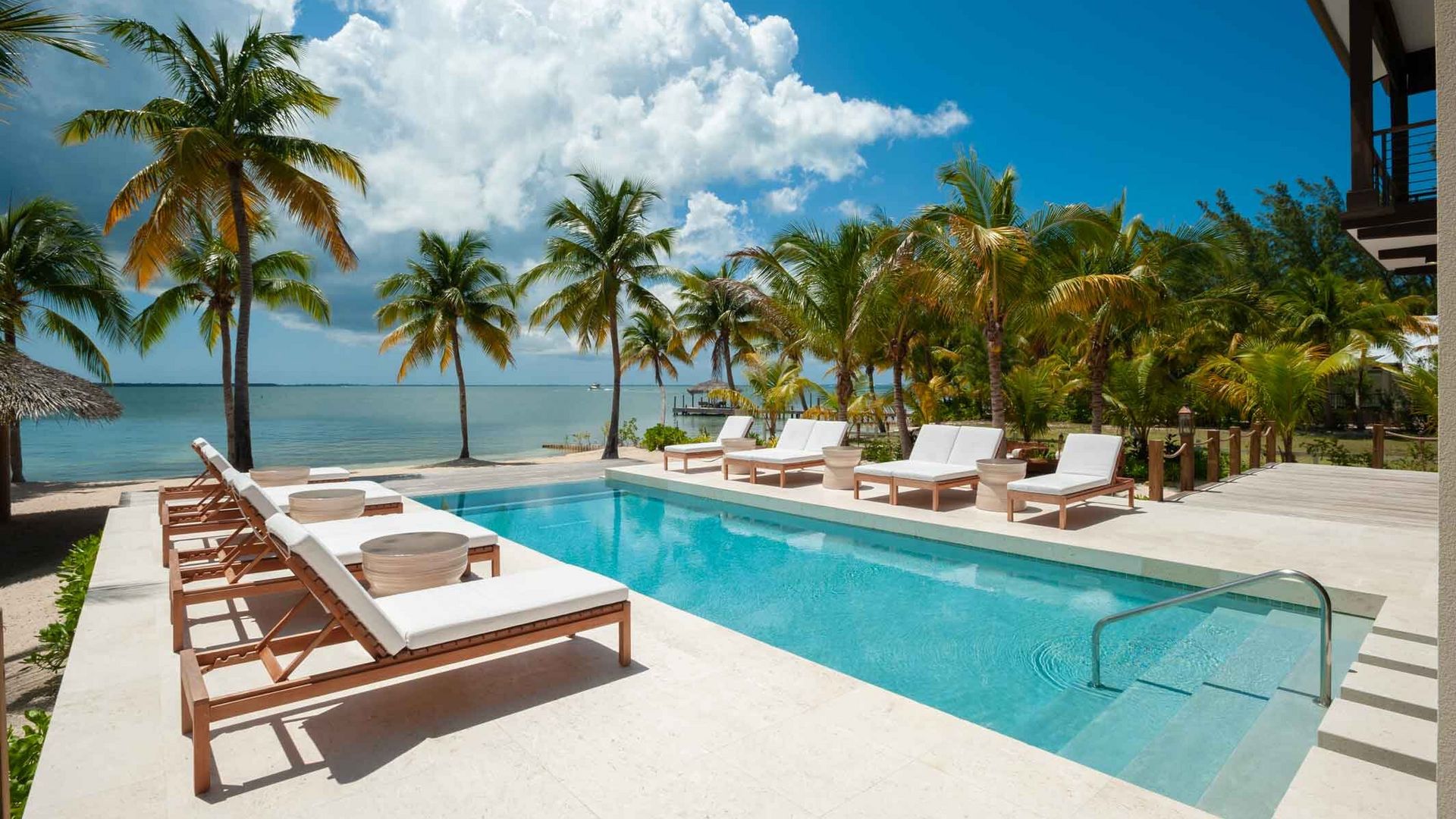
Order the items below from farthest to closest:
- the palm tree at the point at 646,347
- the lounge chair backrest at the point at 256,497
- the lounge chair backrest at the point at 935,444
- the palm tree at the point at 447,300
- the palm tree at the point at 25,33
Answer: the palm tree at the point at 646,347
the palm tree at the point at 447,300
the lounge chair backrest at the point at 935,444
the palm tree at the point at 25,33
the lounge chair backrest at the point at 256,497

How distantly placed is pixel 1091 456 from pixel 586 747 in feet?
25.7

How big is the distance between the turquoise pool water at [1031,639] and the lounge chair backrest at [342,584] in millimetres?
2775

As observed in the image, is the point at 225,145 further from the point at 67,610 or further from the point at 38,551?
the point at 67,610

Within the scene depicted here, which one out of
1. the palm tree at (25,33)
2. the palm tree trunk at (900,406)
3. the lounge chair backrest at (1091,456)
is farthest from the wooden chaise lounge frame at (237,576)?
the palm tree trunk at (900,406)

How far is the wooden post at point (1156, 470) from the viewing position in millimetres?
8812

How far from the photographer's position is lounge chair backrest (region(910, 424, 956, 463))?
9.86 meters

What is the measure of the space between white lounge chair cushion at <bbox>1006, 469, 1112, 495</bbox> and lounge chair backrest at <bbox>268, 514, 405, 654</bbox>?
6650 mm

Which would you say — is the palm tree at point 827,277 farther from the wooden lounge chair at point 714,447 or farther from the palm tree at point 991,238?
the wooden lounge chair at point 714,447

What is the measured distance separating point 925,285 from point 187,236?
12619mm

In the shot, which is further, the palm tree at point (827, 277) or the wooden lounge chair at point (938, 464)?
the palm tree at point (827, 277)

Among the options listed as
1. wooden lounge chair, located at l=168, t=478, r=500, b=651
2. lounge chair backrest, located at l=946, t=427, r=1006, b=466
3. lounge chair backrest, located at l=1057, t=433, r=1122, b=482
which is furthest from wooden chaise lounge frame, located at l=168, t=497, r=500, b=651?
lounge chair backrest, located at l=1057, t=433, r=1122, b=482

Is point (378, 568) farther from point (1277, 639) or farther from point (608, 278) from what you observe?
point (608, 278)

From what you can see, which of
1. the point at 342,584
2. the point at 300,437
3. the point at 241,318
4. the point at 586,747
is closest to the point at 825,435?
the point at 586,747

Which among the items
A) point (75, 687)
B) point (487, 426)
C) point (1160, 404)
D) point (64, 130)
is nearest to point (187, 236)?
point (64, 130)
